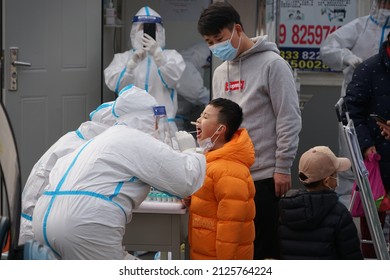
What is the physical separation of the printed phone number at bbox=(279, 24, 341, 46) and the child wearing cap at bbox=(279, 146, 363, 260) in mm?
3903

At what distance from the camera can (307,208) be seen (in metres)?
4.30

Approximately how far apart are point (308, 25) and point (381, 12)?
987mm

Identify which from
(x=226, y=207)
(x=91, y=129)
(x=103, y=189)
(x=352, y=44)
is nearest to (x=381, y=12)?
(x=352, y=44)

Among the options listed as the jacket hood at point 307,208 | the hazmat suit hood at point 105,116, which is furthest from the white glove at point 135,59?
the jacket hood at point 307,208

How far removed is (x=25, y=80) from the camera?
24.6ft

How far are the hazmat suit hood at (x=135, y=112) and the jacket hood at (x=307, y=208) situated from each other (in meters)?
0.74

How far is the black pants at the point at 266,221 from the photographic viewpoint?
4.77 m

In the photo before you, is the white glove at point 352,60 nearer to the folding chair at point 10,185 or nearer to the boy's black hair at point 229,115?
the boy's black hair at point 229,115

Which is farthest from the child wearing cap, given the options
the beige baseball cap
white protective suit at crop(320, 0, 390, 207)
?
white protective suit at crop(320, 0, 390, 207)

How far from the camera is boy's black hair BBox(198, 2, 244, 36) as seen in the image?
4.74 m

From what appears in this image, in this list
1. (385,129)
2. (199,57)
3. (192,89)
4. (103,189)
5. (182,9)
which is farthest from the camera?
(182,9)

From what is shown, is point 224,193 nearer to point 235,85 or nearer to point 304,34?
point 235,85

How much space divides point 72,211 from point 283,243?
109cm
